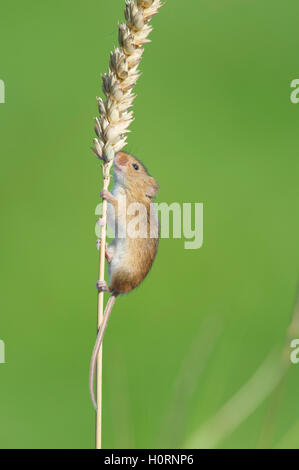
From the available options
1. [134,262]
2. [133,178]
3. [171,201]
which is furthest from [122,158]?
[171,201]

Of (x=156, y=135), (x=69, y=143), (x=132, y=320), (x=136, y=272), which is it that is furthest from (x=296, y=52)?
(x=136, y=272)

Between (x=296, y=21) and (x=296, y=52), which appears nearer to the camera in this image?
(x=296, y=52)

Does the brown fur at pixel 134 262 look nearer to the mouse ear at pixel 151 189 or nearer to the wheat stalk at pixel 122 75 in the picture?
the mouse ear at pixel 151 189

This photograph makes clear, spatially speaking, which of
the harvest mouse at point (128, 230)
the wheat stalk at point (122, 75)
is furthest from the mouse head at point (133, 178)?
the wheat stalk at point (122, 75)

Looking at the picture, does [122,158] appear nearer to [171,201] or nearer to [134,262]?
[134,262]

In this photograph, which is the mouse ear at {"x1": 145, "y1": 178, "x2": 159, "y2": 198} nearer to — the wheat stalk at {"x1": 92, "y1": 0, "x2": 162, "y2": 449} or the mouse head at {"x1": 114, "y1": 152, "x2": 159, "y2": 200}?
the mouse head at {"x1": 114, "y1": 152, "x2": 159, "y2": 200}

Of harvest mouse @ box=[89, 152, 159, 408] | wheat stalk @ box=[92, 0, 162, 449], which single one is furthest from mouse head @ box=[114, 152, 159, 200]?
wheat stalk @ box=[92, 0, 162, 449]

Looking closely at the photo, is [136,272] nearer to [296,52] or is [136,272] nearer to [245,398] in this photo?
[245,398]
